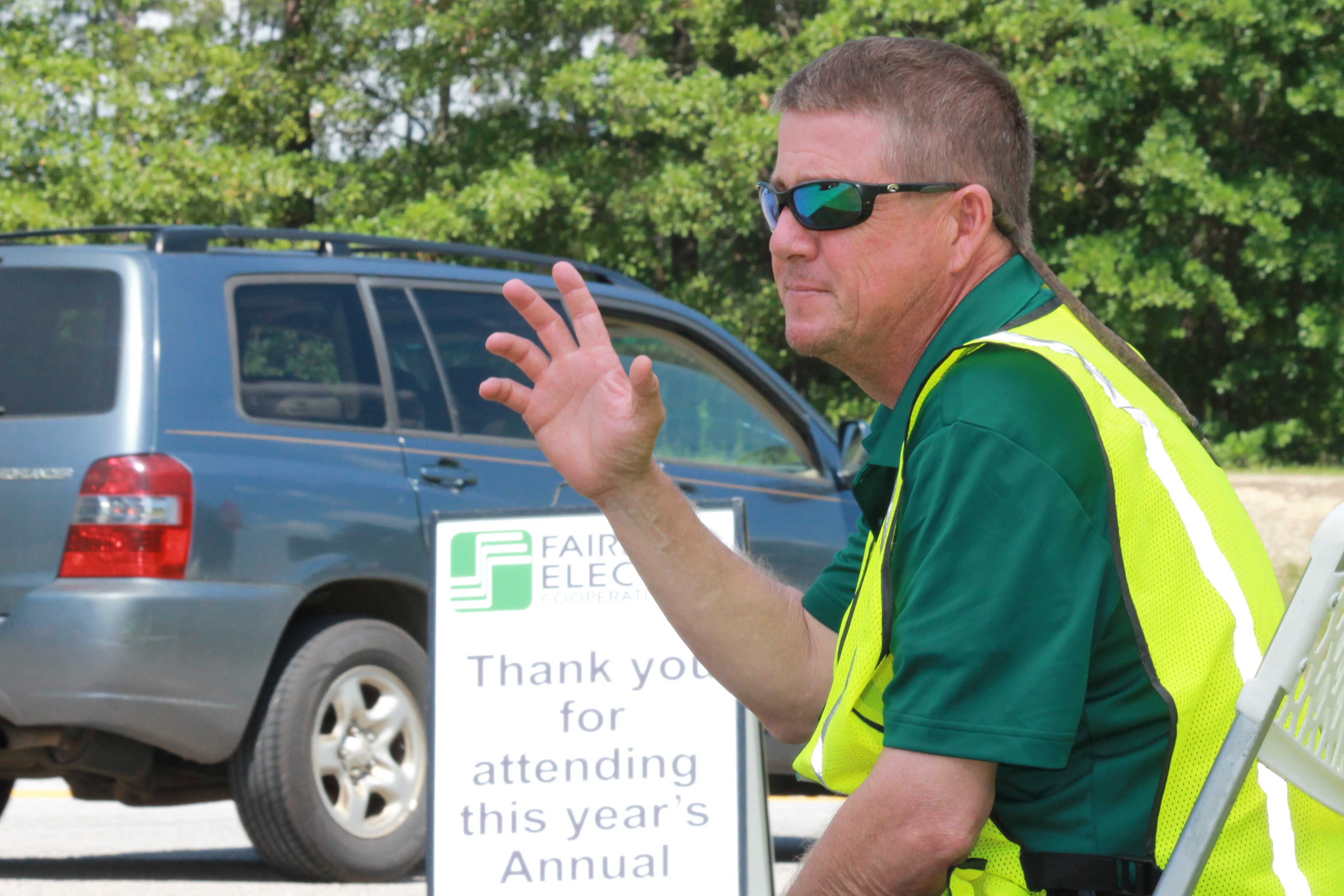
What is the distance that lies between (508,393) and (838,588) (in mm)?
608

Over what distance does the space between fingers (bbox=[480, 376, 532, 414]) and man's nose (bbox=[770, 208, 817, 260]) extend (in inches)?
15.7

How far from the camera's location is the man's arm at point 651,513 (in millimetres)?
2299

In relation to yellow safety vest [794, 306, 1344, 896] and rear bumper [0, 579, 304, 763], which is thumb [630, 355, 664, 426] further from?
rear bumper [0, 579, 304, 763]

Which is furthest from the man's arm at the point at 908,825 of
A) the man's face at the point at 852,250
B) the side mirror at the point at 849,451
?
the side mirror at the point at 849,451

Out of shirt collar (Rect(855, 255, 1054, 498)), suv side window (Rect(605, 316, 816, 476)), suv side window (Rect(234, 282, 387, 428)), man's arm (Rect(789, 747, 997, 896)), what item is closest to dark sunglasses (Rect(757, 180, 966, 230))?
shirt collar (Rect(855, 255, 1054, 498))

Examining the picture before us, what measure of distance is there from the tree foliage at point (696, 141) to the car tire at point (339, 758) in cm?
1217

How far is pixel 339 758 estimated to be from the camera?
18.2ft

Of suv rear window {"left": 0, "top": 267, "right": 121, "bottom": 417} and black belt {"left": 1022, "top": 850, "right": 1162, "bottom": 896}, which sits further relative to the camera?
suv rear window {"left": 0, "top": 267, "right": 121, "bottom": 417}

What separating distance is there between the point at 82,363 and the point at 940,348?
3888mm

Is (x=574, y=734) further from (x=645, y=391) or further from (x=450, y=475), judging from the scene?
(x=645, y=391)

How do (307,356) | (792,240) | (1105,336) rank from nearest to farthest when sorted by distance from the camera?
(1105,336) < (792,240) < (307,356)

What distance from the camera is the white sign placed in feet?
14.1

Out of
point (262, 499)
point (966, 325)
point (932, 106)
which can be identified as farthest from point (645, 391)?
point (262, 499)

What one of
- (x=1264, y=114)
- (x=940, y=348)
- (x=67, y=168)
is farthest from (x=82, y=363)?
(x=1264, y=114)
